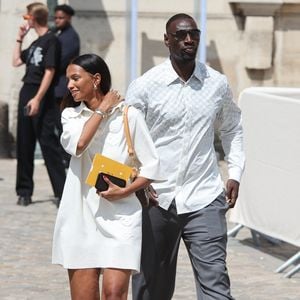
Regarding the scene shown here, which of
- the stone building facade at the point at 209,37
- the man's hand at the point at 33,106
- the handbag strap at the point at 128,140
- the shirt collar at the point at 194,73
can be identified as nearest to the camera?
the handbag strap at the point at 128,140

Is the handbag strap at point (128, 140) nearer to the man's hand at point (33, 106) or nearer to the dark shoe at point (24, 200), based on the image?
the man's hand at point (33, 106)

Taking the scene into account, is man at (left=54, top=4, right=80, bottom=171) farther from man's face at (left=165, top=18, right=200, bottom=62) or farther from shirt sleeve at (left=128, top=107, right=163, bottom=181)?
shirt sleeve at (left=128, top=107, right=163, bottom=181)

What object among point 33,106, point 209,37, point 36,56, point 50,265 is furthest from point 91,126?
point 209,37

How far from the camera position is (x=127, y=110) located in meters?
5.23

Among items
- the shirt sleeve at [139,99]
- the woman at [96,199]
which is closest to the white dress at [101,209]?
the woman at [96,199]

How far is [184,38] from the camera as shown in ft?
18.1

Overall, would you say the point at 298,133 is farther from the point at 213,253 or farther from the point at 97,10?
the point at 97,10

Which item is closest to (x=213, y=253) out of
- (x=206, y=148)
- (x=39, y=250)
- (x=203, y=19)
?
(x=206, y=148)

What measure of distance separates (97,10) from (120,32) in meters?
0.37

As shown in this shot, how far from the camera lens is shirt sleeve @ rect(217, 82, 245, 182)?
225 inches

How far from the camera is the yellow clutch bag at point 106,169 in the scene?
201 inches

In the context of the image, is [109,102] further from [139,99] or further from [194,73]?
[194,73]

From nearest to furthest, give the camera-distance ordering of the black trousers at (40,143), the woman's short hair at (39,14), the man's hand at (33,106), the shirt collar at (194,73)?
the shirt collar at (194,73) → the man's hand at (33,106) → the black trousers at (40,143) → the woman's short hair at (39,14)

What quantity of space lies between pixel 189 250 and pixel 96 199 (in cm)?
62
